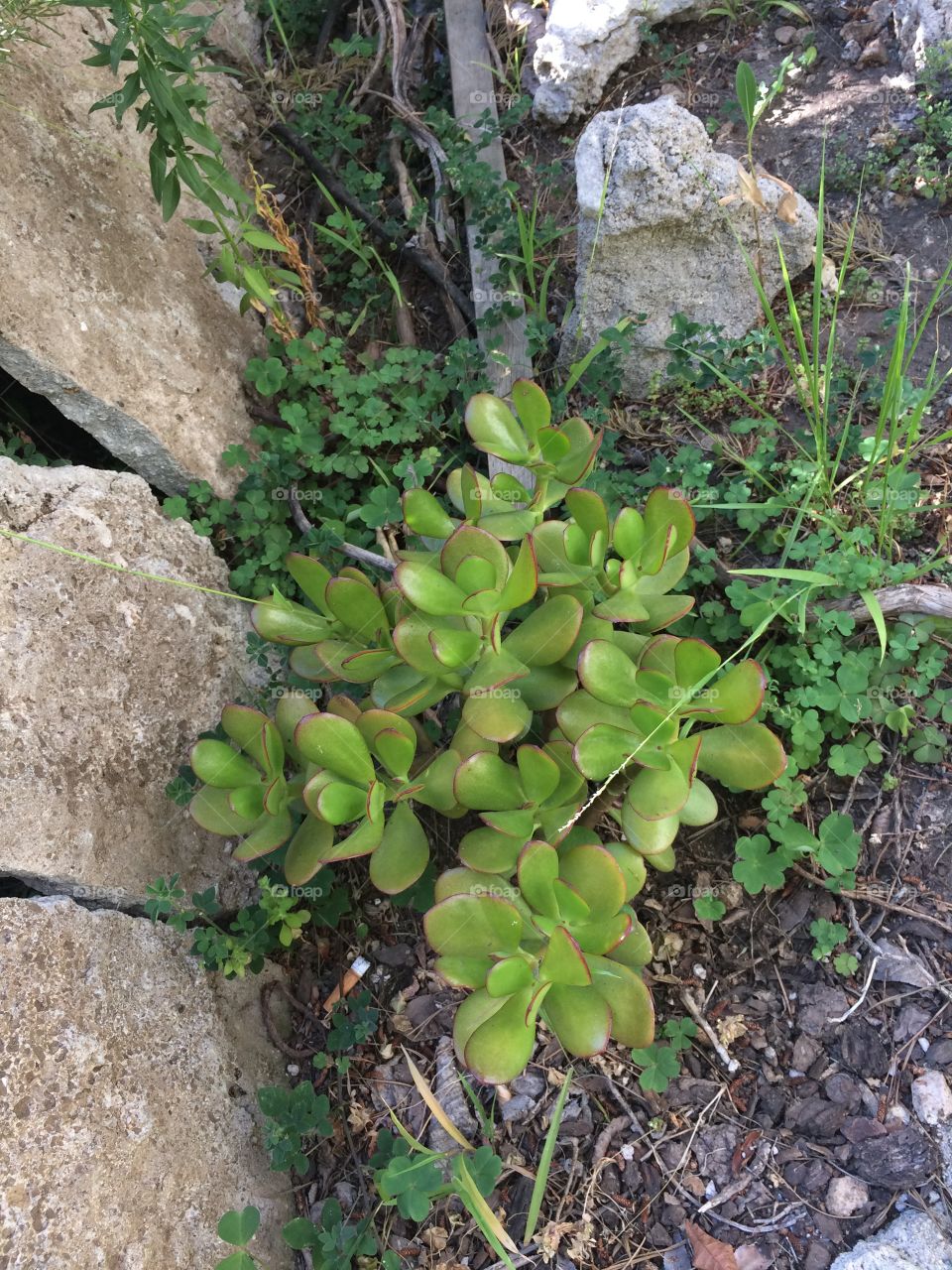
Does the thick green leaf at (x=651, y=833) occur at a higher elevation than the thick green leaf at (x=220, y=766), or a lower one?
lower

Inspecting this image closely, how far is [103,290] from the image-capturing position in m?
2.65

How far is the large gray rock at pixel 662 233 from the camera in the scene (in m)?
2.75

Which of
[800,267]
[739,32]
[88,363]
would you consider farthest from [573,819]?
[739,32]

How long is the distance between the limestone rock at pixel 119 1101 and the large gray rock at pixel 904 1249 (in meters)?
1.15

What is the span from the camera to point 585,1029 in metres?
1.68

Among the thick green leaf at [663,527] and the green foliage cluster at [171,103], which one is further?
the green foliage cluster at [171,103]

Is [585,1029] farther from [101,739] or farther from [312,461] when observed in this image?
[312,461]

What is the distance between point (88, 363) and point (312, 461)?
682mm

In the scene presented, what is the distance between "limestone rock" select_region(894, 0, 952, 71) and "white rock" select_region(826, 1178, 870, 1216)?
337 cm

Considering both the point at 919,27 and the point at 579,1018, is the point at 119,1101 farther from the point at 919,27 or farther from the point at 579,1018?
the point at 919,27

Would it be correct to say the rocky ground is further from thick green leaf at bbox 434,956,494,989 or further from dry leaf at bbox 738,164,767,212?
dry leaf at bbox 738,164,767,212
